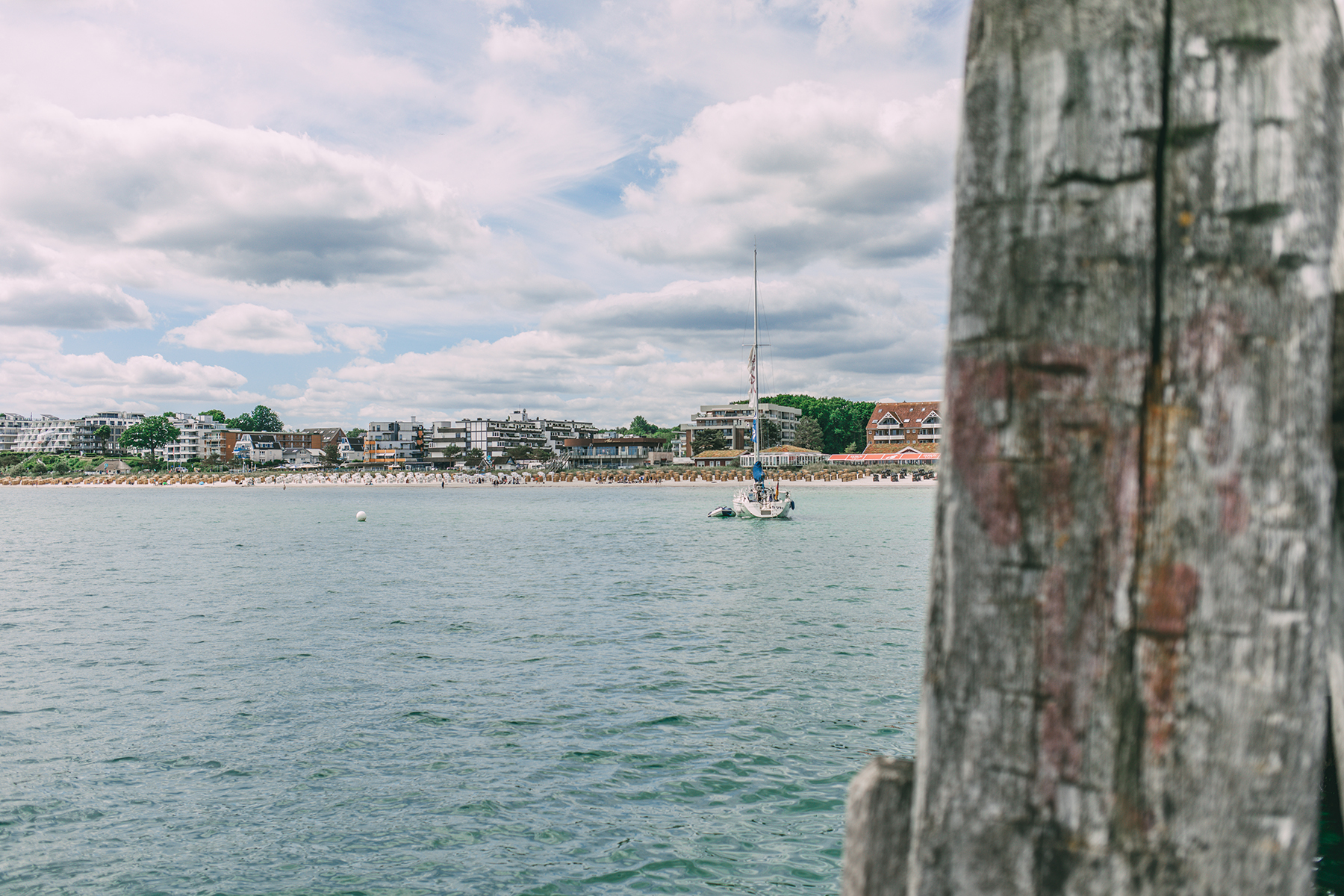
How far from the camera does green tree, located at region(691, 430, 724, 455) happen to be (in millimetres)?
157625

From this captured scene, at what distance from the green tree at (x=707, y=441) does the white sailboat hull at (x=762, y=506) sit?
326ft

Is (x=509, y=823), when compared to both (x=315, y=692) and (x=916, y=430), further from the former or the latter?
(x=916, y=430)

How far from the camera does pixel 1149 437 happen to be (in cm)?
133

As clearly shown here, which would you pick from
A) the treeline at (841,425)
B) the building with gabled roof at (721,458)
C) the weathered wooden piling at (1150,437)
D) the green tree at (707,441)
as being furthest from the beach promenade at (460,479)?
the weathered wooden piling at (1150,437)

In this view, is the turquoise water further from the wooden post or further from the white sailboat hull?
the white sailboat hull

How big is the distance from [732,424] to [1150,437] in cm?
16174

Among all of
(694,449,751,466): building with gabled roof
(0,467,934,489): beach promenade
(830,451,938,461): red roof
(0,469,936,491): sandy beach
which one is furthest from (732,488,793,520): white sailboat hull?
(694,449,751,466): building with gabled roof

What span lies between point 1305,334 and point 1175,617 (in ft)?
1.62

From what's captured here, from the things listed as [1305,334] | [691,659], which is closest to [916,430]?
[691,659]

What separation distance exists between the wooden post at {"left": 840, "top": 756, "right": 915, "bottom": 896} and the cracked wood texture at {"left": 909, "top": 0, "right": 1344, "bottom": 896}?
0.86 feet

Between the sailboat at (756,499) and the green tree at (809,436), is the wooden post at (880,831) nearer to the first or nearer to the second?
the sailboat at (756,499)

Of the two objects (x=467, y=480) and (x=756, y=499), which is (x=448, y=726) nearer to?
(x=756, y=499)

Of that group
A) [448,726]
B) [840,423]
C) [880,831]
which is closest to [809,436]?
[840,423]

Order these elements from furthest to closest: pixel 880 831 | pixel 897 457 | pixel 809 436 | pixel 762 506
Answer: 1. pixel 809 436
2. pixel 897 457
3. pixel 762 506
4. pixel 880 831
